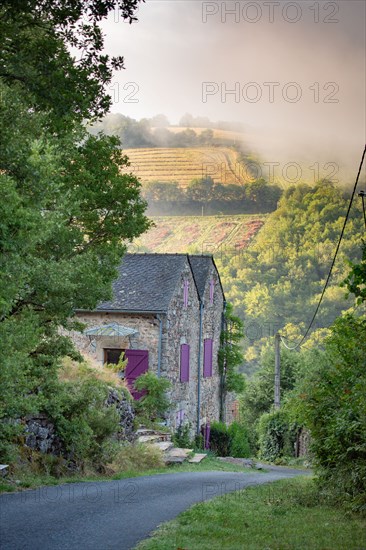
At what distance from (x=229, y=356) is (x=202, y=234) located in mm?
84618

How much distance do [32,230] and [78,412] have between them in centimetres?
778

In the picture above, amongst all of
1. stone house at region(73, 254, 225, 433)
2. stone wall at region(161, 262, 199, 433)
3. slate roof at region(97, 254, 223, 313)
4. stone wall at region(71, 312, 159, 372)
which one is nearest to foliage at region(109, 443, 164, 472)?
stone house at region(73, 254, 225, 433)

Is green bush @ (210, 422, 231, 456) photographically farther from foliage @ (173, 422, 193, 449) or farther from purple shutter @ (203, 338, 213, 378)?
foliage @ (173, 422, 193, 449)

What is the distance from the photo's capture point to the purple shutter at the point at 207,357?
112 ft

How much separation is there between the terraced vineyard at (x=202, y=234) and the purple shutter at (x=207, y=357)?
69614 millimetres

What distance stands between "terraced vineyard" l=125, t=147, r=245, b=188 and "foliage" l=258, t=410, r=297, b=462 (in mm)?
103107

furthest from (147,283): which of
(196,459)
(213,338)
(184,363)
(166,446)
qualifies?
(196,459)

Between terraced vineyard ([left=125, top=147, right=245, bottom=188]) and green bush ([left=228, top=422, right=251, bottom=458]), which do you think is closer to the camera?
green bush ([left=228, top=422, right=251, bottom=458])

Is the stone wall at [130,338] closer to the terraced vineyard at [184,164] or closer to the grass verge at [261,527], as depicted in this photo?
the grass verge at [261,527]

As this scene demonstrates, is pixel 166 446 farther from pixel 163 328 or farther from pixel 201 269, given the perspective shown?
pixel 201 269

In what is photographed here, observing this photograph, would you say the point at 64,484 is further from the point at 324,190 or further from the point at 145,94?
the point at 145,94

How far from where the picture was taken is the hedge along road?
348 inches

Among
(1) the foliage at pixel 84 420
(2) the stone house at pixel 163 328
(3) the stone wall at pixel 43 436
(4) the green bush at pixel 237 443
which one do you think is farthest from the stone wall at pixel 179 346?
(3) the stone wall at pixel 43 436

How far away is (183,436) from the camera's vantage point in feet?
98.0
